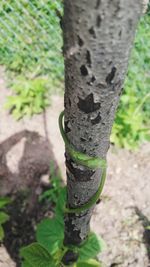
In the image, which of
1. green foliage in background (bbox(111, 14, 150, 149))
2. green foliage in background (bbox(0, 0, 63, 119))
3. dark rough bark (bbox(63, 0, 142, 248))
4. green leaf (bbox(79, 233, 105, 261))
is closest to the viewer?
dark rough bark (bbox(63, 0, 142, 248))

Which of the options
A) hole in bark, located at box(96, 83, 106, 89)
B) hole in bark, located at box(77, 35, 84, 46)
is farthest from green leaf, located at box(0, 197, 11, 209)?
hole in bark, located at box(77, 35, 84, 46)

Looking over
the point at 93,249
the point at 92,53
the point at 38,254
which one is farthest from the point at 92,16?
the point at 93,249

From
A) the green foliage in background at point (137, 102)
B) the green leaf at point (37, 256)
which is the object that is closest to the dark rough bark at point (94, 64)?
the green leaf at point (37, 256)

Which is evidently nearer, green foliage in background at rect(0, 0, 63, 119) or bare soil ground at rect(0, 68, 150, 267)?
bare soil ground at rect(0, 68, 150, 267)

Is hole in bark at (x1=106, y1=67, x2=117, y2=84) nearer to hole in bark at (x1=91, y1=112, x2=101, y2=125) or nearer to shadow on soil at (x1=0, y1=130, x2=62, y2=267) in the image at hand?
hole in bark at (x1=91, y1=112, x2=101, y2=125)

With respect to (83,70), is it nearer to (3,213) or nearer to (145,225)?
(3,213)

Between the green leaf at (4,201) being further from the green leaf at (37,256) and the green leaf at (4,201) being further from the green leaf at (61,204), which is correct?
the green leaf at (37,256)

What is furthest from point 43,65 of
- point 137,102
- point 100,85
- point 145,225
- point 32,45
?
point 100,85
